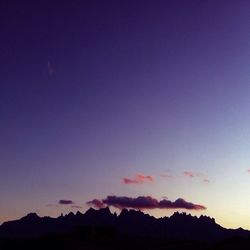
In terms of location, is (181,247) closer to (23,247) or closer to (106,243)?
(106,243)

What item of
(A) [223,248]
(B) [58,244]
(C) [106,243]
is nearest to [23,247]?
(B) [58,244]

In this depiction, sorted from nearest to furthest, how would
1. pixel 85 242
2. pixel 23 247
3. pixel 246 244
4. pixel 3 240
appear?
pixel 246 244, pixel 85 242, pixel 23 247, pixel 3 240

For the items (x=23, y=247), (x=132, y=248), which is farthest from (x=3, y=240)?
(x=132, y=248)

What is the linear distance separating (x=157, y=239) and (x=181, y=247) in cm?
393

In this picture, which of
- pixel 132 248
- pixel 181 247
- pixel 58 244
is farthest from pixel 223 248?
pixel 58 244

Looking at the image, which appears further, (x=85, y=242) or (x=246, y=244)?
(x=85, y=242)

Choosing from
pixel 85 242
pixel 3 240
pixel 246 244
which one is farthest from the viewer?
pixel 3 240

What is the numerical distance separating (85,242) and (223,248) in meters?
9.76

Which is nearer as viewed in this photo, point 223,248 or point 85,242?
point 223,248

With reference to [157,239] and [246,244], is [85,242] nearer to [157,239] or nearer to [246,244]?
[157,239]

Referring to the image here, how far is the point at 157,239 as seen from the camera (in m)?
36.8

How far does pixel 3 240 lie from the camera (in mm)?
38500

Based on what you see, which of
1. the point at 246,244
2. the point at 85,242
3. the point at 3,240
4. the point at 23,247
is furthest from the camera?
the point at 3,240

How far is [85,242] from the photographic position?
104ft
